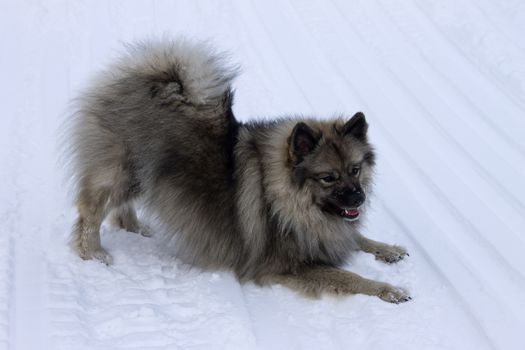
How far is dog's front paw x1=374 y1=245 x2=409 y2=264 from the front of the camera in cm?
450

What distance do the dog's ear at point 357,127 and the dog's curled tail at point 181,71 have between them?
91cm

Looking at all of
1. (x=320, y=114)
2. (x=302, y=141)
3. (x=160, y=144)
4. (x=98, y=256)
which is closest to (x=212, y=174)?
(x=160, y=144)

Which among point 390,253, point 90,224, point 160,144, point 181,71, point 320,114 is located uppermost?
point 181,71

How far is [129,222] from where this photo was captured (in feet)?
15.4

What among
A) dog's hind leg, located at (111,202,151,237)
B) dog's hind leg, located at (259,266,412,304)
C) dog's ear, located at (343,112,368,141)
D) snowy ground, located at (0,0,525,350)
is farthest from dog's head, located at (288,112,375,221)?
dog's hind leg, located at (111,202,151,237)

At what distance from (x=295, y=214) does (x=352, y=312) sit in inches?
30.6

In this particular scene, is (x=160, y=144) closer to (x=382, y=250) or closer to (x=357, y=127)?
(x=357, y=127)

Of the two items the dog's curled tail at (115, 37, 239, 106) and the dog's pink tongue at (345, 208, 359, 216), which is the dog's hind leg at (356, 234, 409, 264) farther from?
the dog's curled tail at (115, 37, 239, 106)

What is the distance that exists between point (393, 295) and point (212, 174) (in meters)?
1.50

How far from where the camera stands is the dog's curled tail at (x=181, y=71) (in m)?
4.31

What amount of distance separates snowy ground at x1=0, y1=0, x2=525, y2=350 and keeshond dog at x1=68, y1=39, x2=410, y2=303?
22 cm

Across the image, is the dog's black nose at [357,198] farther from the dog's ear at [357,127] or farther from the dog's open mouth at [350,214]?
the dog's ear at [357,127]

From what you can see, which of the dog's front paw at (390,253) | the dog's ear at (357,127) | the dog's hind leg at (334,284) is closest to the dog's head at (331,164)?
the dog's ear at (357,127)

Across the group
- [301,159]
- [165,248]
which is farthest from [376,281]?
[165,248]
